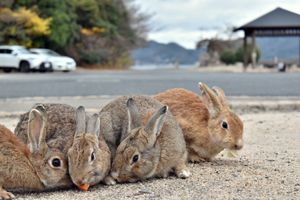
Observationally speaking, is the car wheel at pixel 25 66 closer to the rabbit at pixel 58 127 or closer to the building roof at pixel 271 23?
the building roof at pixel 271 23

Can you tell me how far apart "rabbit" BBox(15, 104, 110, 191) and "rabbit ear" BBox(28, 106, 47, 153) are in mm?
124

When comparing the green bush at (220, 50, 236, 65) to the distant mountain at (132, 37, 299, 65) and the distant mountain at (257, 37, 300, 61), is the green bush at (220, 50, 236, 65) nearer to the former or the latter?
the distant mountain at (132, 37, 299, 65)

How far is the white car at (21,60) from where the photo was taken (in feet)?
112

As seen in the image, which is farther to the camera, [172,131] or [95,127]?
[172,131]

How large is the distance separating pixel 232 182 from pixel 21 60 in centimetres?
3064

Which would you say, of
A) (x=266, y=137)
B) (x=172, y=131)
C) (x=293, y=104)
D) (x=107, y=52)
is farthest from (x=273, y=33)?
(x=172, y=131)

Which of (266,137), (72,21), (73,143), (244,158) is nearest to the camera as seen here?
(73,143)

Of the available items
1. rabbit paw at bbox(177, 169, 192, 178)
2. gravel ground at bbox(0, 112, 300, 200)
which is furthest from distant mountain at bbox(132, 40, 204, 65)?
rabbit paw at bbox(177, 169, 192, 178)

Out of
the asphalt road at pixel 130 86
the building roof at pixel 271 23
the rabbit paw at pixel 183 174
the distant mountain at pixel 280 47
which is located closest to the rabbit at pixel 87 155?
the rabbit paw at pixel 183 174

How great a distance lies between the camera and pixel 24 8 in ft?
139

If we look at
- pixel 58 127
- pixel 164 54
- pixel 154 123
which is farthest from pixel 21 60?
pixel 154 123

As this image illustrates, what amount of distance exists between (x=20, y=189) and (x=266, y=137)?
4.06 meters

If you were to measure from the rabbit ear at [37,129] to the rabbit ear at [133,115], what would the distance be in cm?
77

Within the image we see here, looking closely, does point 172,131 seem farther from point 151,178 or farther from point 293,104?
point 293,104
